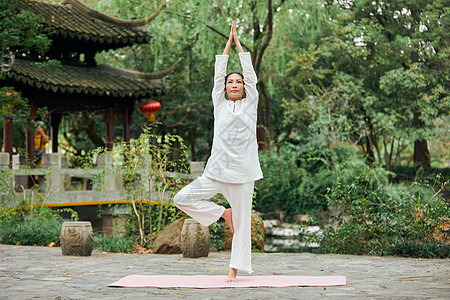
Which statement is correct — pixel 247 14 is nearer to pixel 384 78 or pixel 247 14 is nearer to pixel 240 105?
pixel 384 78

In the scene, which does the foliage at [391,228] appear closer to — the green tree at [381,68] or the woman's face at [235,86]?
the woman's face at [235,86]

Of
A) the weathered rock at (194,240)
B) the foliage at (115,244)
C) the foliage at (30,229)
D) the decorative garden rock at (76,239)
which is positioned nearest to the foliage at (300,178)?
the foliage at (30,229)

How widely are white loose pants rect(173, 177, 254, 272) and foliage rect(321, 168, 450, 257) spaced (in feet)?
10.0

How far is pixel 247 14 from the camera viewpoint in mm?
14391

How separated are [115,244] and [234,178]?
3.76m

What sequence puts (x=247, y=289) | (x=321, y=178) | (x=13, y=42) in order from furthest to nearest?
(x=321, y=178), (x=13, y=42), (x=247, y=289)

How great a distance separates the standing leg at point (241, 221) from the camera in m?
4.75

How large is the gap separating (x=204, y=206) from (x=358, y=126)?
12205 millimetres

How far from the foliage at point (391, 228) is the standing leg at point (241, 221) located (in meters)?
3.04

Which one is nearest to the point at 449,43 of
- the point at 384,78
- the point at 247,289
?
the point at 384,78

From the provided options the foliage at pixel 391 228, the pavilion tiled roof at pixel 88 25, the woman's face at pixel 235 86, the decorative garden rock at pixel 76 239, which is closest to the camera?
the woman's face at pixel 235 86

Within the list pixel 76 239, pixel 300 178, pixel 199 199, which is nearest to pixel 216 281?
pixel 199 199

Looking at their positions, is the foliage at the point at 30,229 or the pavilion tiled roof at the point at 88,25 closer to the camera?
the foliage at the point at 30,229

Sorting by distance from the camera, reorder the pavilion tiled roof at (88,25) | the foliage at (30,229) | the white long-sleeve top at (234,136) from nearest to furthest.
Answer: the white long-sleeve top at (234,136)
the foliage at (30,229)
the pavilion tiled roof at (88,25)
